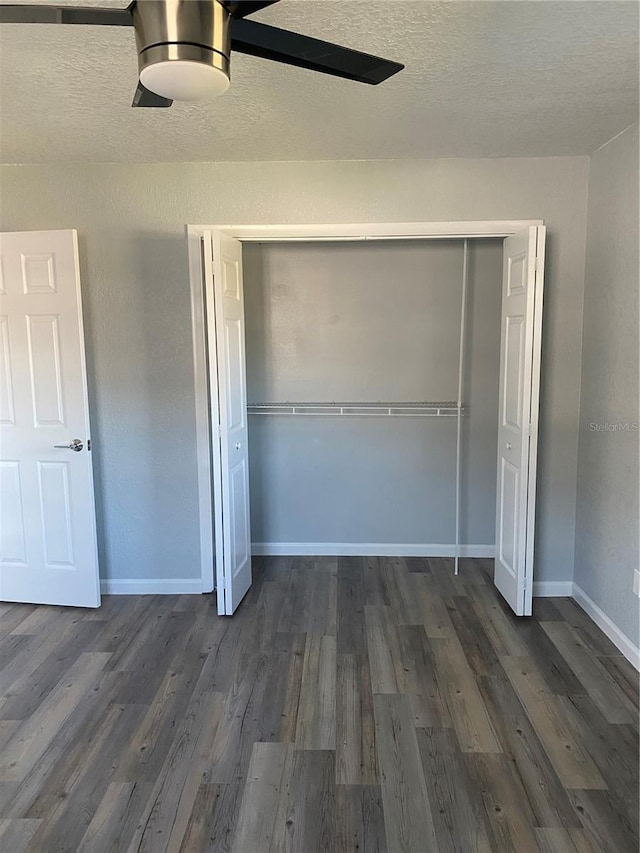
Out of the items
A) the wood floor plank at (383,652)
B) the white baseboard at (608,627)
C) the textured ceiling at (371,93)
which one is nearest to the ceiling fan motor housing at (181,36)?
the textured ceiling at (371,93)

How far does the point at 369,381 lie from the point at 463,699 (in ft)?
7.12

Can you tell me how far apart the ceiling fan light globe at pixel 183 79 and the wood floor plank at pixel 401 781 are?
2.20 metres

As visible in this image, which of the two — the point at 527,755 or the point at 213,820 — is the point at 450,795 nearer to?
the point at 527,755

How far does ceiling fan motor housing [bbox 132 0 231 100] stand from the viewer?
4.23 ft

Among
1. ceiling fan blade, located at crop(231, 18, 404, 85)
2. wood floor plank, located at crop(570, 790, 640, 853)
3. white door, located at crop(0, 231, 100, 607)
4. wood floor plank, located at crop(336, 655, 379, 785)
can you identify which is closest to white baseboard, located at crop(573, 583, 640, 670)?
wood floor plank, located at crop(570, 790, 640, 853)

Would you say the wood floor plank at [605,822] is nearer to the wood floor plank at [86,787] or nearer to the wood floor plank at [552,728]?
the wood floor plank at [552,728]

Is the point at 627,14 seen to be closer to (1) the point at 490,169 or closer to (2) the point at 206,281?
(1) the point at 490,169

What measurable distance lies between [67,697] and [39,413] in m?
1.54

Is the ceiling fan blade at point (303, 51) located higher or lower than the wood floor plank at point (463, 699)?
higher

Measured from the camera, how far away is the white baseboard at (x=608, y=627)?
9.07 feet

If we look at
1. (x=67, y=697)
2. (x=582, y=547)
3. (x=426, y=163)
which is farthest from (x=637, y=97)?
(x=67, y=697)

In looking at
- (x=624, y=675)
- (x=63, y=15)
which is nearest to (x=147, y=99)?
(x=63, y=15)

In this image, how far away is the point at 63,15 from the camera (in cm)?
133

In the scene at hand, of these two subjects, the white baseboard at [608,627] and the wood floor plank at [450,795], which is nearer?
the wood floor plank at [450,795]
